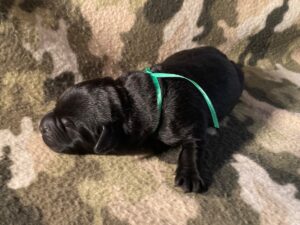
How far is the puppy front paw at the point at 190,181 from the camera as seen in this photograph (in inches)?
67.9

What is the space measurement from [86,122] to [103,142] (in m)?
0.12

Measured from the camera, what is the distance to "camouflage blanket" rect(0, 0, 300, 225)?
1.64 meters

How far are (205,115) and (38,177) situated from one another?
0.85m

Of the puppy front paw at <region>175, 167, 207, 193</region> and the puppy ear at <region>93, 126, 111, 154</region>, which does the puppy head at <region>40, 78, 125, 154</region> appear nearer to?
the puppy ear at <region>93, 126, 111, 154</region>

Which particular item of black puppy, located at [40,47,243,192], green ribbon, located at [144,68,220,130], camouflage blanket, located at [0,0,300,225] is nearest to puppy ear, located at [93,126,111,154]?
black puppy, located at [40,47,243,192]

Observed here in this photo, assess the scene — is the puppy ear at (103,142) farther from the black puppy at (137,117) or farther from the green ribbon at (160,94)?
the green ribbon at (160,94)

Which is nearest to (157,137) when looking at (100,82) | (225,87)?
(100,82)

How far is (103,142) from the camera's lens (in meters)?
1.75

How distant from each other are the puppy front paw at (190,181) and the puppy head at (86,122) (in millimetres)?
311

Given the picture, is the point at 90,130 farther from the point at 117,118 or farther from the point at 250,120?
the point at 250,120

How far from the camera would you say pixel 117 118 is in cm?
183

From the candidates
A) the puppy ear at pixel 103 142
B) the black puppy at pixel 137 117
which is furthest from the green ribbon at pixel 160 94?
the puppy ear at pixel 103 142

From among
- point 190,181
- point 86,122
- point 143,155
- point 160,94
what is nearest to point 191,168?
point 190,181

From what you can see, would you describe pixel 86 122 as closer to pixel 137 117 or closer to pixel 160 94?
pixel 137 117
